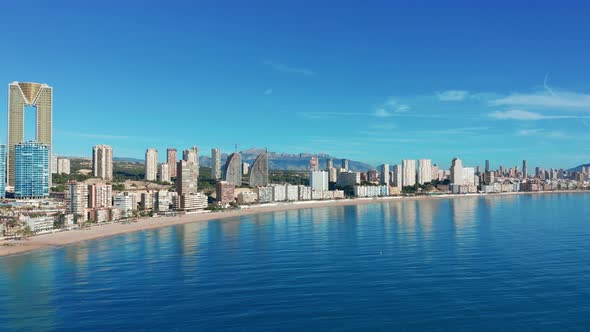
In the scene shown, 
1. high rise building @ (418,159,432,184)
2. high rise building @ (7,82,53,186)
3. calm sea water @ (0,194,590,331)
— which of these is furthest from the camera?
high rise building @ (418,159,432,184)

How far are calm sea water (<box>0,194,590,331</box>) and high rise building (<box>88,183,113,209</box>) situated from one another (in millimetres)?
21510

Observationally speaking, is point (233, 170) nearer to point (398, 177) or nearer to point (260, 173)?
point (260, 173)

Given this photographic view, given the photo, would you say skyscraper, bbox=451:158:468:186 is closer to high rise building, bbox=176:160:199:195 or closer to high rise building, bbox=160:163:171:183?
high rise building, bbox=160:163:171:183

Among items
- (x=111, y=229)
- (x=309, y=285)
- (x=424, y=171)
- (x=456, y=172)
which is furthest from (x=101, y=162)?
(x=456, y=172)

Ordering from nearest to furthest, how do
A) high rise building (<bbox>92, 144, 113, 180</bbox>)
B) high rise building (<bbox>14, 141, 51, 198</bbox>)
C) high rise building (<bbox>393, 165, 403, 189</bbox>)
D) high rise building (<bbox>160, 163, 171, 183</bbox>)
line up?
high rise building (<bbox>14, 141, 51, 198</bbox>)
high rise building (<bbox>92, 144, 113, 180</bbox>)
high rise building (<bbox>160, 163, 171, 183</bbox>)
high rise building (<bbox>393, 165, 403, 189</bbox>)

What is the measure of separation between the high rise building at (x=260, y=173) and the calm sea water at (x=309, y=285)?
70.5 metres

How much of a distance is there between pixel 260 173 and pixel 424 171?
5271 centimetres

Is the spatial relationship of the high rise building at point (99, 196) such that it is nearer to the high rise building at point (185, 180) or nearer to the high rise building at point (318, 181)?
the high rise building at point (185, 180)

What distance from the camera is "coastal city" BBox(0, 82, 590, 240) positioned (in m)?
49.2

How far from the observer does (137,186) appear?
80.3 meters

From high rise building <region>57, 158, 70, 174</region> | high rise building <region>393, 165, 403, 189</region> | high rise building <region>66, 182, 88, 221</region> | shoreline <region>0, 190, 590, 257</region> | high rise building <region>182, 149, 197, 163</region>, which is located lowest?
shoreline <region>0, 190, 590, 257</region>

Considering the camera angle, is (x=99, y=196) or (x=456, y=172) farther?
(x=456, y=172)

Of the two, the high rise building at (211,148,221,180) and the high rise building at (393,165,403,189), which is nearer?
the high rise building at (211,148,221,180)

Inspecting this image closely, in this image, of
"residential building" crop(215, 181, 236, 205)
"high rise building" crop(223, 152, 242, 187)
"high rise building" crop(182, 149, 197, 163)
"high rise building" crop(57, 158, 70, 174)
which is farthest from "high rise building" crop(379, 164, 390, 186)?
"high rise building" crop(57, 158, 70, 174)
